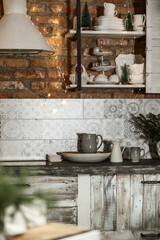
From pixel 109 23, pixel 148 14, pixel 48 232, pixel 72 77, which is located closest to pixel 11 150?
pixel 72 77

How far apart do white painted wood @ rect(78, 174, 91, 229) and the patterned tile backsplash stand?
0.69 metres

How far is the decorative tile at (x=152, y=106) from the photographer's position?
4352mm

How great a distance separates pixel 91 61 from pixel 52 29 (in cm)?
47

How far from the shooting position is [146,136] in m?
4.27

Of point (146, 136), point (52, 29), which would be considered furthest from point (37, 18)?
point (146, 136)

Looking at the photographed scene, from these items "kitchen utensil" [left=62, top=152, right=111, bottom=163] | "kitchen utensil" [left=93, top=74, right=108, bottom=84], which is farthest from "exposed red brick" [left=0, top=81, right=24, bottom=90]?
"kitchen utensil" [left=62, top=152, right=111, bottom=163]

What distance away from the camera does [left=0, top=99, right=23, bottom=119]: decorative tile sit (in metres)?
4.20

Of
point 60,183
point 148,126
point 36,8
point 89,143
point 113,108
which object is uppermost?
point 36,8

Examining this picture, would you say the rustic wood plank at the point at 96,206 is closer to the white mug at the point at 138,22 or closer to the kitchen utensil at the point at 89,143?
the kitchen utensil at the point at 89,143

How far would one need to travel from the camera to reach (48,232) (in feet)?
3.93

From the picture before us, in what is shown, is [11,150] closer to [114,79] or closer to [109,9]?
[114,79]

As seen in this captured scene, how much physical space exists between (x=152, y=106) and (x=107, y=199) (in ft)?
3.73

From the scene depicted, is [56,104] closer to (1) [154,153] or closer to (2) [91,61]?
(2) [91,61]

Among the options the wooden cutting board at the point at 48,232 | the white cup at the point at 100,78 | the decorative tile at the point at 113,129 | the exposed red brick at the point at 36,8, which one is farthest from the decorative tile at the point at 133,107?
the wooden cutting board at the point at 48,232
